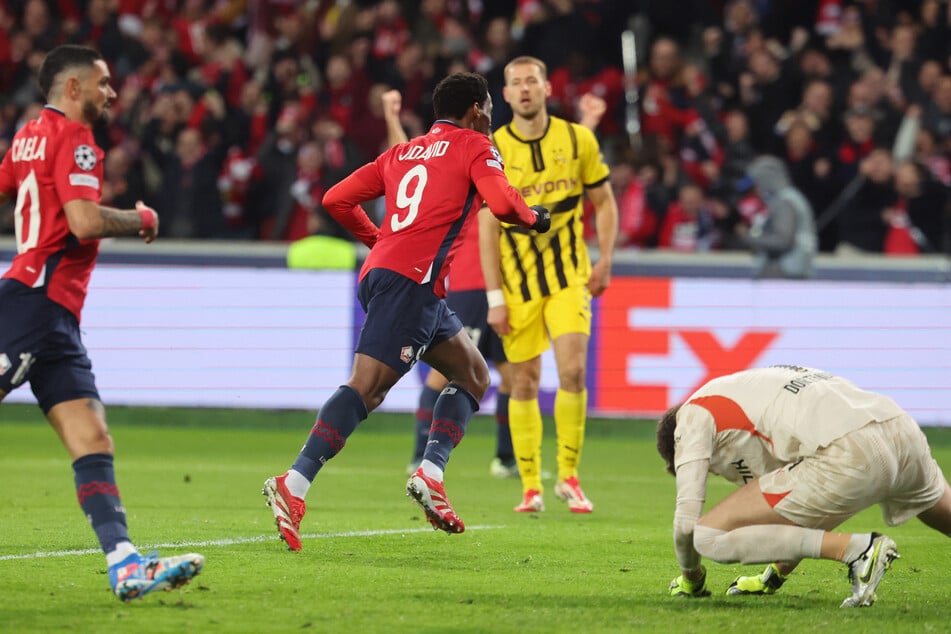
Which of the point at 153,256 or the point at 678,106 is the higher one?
the point at 678,106

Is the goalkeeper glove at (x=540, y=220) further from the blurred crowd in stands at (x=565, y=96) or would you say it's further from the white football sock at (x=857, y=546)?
the blurred crowd in stands at (x=565, y=96)

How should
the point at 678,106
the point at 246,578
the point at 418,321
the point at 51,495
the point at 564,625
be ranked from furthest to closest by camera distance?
the point at 678,106, the point at 51,495, the point at 418,321, the point at 246,578, the point at 564,625

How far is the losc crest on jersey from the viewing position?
5.39 metres

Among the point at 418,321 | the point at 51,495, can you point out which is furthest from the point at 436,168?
the point at 51,495

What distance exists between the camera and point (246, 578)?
6023 millimetres

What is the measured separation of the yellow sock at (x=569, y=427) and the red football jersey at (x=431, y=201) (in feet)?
6.90

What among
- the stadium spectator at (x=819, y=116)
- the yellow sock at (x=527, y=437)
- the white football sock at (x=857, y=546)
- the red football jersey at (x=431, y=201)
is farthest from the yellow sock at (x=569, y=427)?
the stadium spectator at (x=819, y=116)

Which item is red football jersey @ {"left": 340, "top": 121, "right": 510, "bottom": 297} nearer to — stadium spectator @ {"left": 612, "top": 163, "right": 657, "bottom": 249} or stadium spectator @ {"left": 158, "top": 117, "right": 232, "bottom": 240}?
stadium spectator @ {"left": 612, "top": 163, "right": 657, "bottom": 249}

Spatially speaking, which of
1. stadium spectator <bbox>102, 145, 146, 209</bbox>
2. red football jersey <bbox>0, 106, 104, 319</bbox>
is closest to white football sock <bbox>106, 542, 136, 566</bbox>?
red football jersey <bbox>0, 106, 104, 319</bbox>

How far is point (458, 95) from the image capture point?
7152mm

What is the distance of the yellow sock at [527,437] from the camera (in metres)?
8.98

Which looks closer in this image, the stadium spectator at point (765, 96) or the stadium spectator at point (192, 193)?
the stadium spectator at point (192, 193)

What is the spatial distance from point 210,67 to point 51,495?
9.92 metres

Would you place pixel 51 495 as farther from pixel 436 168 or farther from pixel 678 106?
pixel 678 106
